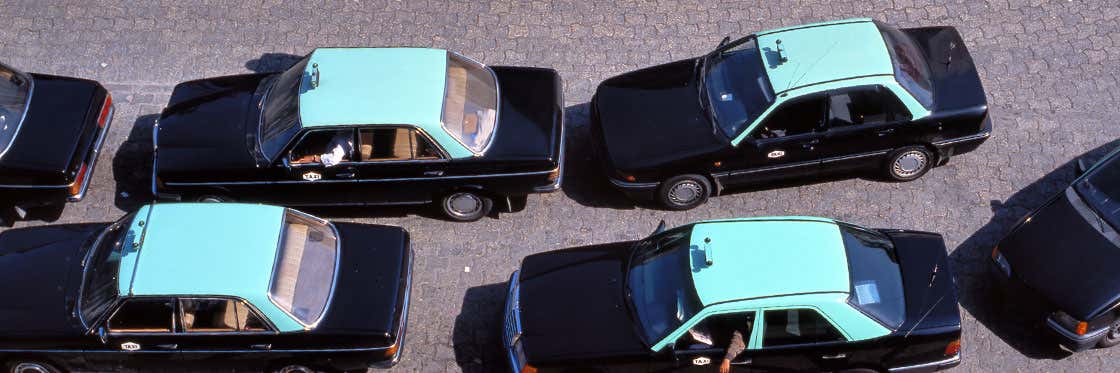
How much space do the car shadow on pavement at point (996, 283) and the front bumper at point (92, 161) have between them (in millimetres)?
9097

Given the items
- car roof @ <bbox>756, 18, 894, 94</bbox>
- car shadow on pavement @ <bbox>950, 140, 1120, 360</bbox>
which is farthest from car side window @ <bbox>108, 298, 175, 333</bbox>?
car shadow on pavement @ <bbox>950, 140, 1120, 360</bbox>

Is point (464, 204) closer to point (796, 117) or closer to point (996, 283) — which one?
point (796, 117)

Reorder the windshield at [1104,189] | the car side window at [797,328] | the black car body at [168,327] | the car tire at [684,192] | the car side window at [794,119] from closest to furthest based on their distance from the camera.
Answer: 1. the car side window at [797,328]
2. the black car body at [168,327]
3. the windshield at [1104,189]
4. the car side window at [794,119]
5. the car tire at [684,192]

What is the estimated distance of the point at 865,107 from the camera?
10.8 metres

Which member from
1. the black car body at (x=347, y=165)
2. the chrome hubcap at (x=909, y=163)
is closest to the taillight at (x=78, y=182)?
the black car body at (x=347, y=165)

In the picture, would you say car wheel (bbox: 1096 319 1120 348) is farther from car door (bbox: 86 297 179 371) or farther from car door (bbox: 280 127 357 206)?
car door (bbox: 86 297 179 371)

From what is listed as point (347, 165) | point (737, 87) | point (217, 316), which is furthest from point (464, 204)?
point (737, 87)

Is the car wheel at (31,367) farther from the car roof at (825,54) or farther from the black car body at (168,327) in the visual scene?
the car roof at (825,54)

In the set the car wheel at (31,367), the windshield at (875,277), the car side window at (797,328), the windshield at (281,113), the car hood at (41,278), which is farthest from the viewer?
the windshield at (281,113)

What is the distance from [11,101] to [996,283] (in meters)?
10.4

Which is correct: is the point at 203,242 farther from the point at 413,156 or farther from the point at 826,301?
the point at 826,301

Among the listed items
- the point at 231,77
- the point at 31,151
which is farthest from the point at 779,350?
the point at 31,151

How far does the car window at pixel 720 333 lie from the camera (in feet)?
28.9

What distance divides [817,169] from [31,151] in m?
8.22
